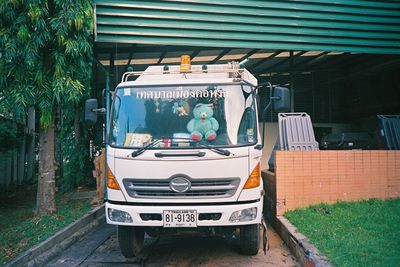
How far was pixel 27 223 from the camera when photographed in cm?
667

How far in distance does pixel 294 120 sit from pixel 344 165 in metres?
1.92

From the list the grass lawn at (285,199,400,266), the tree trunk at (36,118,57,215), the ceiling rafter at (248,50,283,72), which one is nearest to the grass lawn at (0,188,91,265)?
the tree trunk at (36,118,57,215)

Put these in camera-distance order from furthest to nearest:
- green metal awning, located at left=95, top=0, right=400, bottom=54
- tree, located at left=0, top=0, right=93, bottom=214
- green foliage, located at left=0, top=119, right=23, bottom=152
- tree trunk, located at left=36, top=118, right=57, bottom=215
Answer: green foliage, located at left=0, top=119, right=23, bottom=152
green metal awning, located at left=95, top=0, right=400, bottom=54
tree trunk, located at left=36, top=118, right=57, bottom=215
tree, located at left=0, top=0, right=93, bottom=214

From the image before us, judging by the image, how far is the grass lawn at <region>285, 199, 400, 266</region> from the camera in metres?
4.20

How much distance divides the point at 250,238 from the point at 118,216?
Result: 5.83 ft

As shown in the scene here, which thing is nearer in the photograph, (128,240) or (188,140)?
(188,140)

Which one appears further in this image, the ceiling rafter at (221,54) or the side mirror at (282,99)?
the ceiling rafter at (221,54)

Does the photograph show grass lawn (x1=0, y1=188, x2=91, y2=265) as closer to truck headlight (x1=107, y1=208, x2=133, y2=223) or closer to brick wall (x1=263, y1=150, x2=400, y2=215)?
truck headlight (x1=107, y1=208, x2=133, y2=223)

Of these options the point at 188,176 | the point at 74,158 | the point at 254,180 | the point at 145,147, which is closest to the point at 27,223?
the point at 145,147

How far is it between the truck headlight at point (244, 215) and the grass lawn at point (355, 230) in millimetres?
925

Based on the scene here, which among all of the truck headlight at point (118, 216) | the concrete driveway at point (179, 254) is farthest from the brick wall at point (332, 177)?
the truck headlight at point (118, 216)

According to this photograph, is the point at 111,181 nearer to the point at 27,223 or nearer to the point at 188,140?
the point at 188,140

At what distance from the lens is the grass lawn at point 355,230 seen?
165 inches

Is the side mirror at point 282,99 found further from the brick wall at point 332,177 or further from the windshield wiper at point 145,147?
the windshield wiper at point 145,147
